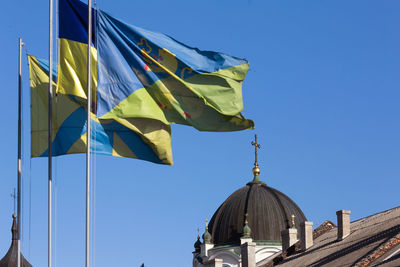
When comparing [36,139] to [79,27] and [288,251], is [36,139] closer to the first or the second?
[79,27]

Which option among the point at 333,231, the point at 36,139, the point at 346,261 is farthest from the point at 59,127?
the point at 333,231

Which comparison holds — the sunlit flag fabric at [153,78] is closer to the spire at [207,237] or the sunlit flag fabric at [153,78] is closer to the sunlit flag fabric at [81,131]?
the sunlit flag fabric at [81,131]

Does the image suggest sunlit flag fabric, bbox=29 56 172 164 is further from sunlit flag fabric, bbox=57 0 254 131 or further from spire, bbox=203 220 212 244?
spire, bbox=203 220 212 244

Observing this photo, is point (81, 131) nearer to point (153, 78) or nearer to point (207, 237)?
point (153, 78)

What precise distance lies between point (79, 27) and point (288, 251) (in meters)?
33.4

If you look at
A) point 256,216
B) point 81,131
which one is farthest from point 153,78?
point 256,216

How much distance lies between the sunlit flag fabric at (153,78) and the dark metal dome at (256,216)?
60.8m

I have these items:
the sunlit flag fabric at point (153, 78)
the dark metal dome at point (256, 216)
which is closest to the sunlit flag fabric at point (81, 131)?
the sunlit flag fabric at point (153, 78)

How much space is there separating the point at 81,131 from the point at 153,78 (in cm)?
255

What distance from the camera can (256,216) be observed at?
8875 centimetres

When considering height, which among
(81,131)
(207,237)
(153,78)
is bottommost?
(207,237)

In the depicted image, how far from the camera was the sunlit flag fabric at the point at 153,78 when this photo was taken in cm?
2673

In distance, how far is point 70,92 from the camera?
2709 centimetres

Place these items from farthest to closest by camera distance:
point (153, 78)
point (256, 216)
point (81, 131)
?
point (256, 216) < point (81, 131) < point (153, 78)
